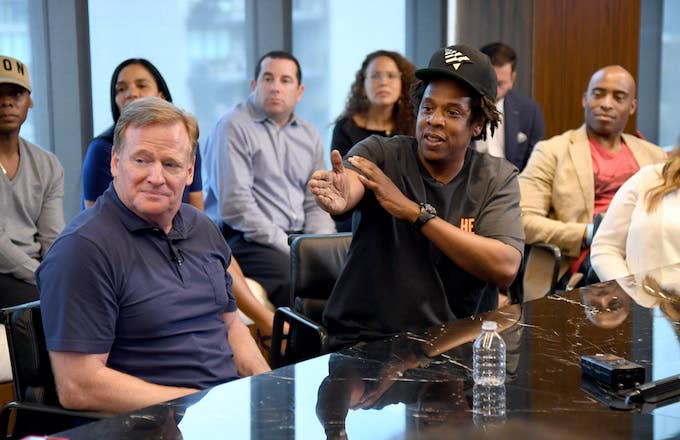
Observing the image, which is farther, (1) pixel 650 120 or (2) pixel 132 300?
(1) pixel 650 120

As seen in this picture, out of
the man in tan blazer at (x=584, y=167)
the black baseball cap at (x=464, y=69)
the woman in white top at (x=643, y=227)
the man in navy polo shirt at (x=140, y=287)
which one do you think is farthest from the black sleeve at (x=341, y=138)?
the man in navy polo shirt at (x=140, y=287)

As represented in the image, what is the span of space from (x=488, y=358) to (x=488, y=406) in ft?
0.76

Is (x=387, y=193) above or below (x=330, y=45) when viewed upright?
below

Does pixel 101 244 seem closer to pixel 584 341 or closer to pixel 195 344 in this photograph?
pixel 195 344

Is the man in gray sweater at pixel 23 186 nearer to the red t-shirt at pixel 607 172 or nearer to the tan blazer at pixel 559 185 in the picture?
the tan blazer at pixel 559 185

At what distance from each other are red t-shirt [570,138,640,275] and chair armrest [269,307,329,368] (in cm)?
230

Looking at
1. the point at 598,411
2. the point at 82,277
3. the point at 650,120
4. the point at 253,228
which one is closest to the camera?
the point at 598,411

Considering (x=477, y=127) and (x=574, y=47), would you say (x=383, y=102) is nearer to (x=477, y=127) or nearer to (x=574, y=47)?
(x=477, y=127)

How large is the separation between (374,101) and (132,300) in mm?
3140

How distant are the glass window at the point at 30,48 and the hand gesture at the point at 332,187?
2.47m

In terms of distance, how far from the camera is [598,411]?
1656 mm

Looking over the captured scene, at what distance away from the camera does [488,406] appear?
1660 mm

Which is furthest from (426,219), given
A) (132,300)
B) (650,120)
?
(650,120)

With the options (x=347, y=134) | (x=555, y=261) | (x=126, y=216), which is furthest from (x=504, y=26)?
(x=126, y=216)
